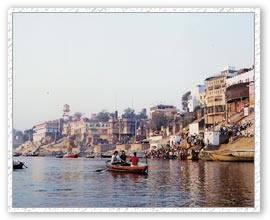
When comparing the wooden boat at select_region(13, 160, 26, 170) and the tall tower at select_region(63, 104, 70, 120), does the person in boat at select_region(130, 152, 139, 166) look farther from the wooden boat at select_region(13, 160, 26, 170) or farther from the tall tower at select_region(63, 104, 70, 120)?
the wooden boat at select_region(13, 160, 26, 170)

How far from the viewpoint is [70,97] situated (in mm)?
5047

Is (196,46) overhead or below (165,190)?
overhead

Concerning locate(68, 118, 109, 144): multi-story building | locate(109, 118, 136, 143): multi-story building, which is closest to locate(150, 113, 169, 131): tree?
locate(109, 118, 136, 143): multi-story building

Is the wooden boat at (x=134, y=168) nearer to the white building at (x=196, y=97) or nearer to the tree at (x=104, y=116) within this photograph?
the tree at (x=104, y=116)

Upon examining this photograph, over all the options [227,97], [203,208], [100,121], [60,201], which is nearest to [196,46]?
[227,97]

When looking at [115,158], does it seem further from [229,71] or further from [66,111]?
[229,71]

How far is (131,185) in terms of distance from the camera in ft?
16.6

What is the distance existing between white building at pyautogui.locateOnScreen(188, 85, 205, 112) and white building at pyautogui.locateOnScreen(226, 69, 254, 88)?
0.24m

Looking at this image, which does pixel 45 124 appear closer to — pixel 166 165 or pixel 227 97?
pixel 166 165

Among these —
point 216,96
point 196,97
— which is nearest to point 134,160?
point 196,97

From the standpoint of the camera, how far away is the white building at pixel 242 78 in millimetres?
4930

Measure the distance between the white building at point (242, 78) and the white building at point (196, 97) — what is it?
24cm

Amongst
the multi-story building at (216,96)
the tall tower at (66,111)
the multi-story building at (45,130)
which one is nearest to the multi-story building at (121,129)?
the tall tower at (66,111)

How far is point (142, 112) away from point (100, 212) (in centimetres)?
93
